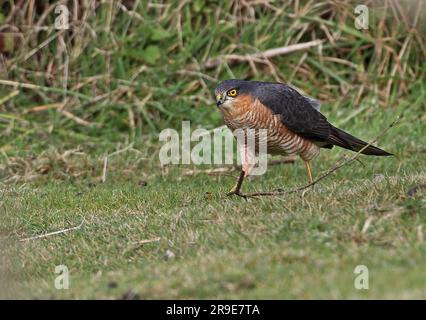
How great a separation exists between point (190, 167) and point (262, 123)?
7.26 feet

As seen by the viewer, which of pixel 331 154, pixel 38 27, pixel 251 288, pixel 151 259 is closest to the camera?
pixel 251 288

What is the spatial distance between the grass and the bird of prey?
0.38 m

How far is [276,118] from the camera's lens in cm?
687

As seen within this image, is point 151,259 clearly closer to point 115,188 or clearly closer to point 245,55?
point 115,188

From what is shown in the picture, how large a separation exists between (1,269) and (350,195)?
7.60ft

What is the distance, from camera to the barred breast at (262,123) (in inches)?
263

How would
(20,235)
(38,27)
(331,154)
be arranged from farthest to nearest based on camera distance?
(38,27) → (331,154) → (20,235)

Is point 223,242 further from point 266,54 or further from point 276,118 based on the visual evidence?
point 266,54

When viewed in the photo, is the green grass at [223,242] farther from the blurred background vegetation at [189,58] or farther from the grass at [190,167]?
the blurred background vegetation at [189,58]

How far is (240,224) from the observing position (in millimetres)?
5230

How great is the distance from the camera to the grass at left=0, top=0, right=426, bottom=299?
4.43 m

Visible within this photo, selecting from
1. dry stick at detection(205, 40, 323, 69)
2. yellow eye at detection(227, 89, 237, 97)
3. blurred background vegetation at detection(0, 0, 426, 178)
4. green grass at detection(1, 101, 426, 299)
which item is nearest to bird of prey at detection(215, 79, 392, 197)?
yellow eye at detection(227, 89, 237, 97)

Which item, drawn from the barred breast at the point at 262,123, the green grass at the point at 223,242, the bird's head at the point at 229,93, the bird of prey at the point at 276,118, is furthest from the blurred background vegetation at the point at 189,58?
the bird's head at the point at 229,93
